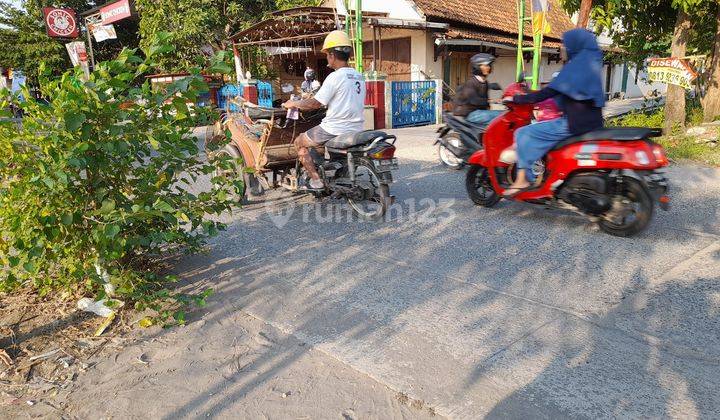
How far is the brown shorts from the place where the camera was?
5.76m

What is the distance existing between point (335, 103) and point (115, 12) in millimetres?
17865

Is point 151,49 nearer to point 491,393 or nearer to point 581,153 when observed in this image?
point 491,393

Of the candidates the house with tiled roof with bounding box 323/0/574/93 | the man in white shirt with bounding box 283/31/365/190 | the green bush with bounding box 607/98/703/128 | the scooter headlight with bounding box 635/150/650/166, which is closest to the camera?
the scooter headlight with bounding box 635/150/650/166

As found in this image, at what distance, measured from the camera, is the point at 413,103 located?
15.9 m

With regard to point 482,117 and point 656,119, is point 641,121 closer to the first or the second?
point 656,119

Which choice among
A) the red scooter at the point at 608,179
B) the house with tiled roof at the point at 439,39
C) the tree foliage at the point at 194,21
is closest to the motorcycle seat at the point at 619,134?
the red scooter at the point at 608,179

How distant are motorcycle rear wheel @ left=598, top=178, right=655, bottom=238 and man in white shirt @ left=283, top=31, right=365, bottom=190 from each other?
105 inches

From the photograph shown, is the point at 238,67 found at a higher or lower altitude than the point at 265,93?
higher

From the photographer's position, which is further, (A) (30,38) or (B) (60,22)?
(A) (30,38)

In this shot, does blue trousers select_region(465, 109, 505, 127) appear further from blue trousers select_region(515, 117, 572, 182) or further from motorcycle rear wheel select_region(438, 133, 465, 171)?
blue trousers select_region(515, 117, 572, 182)

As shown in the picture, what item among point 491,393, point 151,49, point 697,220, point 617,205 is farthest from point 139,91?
point 697,220

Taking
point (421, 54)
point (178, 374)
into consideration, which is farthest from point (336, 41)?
point (421, 54)

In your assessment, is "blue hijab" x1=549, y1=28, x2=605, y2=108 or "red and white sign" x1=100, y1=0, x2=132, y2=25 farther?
"red and white sign" x1=100, y1=0, x2=132, y2=25

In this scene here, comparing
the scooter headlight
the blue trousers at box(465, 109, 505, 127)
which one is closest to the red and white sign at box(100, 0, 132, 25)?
the blue trousers at box(465, 109, 505, 127)
